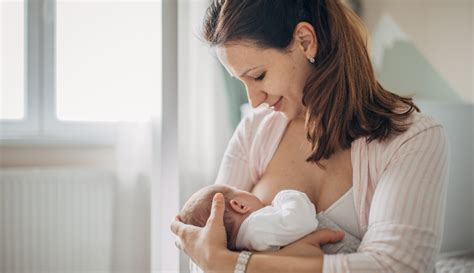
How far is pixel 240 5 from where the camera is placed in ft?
2.80

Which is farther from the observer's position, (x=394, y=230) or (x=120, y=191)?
(x=120, y=191)

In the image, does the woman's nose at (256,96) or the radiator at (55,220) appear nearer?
the woman's nose at (256,96)

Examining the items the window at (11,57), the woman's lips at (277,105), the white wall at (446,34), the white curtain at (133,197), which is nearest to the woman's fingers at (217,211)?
the woman's lips at (277,105)

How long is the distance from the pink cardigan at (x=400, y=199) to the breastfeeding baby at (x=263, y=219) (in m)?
0.06

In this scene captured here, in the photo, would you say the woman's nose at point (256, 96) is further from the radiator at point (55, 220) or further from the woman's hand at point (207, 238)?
the radiator at point (55, 220)

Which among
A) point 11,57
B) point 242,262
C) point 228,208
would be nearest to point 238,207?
point 228,208

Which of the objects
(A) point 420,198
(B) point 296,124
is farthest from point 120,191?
(A) point 420,198

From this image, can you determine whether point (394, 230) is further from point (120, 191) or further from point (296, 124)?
point (120, 191)

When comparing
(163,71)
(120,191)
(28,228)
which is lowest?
(28,228)

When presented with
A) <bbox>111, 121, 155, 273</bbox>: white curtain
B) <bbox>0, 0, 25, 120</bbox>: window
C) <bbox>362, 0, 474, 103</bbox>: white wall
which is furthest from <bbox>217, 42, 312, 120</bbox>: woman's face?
<bbox>0, 0, 25, 120</bbox>: window

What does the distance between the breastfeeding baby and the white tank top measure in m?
0.02

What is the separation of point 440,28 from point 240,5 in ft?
3.06

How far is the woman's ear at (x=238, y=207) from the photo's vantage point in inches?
34.3

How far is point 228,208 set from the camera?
880 mm
